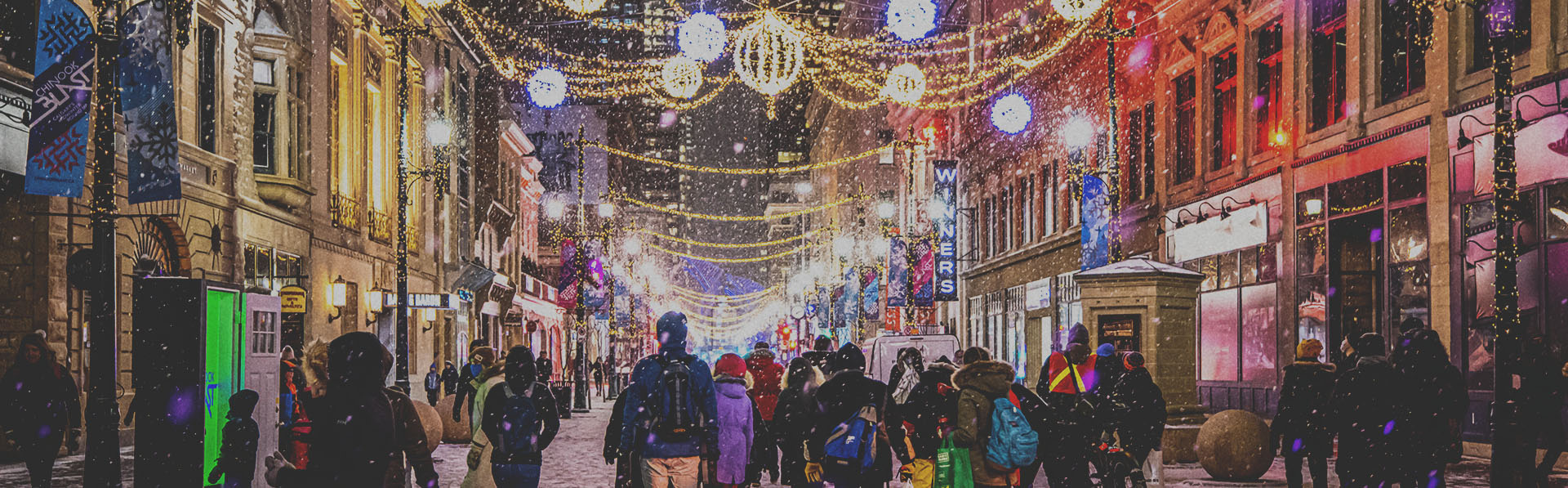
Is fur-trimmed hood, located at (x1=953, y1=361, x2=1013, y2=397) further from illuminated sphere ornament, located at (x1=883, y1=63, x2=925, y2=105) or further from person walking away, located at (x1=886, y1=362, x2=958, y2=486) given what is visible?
illuminated sphere ornament, located at (x1=883, y1=63, x2=925, y2=105)

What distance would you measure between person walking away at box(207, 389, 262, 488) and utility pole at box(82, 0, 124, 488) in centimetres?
433

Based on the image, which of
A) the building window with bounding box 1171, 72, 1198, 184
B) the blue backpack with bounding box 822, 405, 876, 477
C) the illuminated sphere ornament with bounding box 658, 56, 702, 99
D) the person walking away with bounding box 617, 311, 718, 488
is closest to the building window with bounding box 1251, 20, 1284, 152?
the building window with bounding box 1171, 72, 1198, 184

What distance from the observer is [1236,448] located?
51.8 ft

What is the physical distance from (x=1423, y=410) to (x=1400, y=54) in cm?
1285

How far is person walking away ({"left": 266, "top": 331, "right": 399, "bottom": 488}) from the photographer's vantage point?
22.6 feet

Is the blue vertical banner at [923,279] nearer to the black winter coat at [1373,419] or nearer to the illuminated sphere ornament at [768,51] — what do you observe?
the illuminated sphere ornament at [768,51]

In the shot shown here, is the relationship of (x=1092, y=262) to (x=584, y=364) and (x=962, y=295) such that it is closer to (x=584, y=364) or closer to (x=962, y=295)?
(x=584, y=364)

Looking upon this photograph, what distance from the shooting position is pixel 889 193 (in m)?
73.9

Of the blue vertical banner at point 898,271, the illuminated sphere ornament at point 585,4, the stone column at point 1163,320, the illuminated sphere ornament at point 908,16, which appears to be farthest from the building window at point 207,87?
the blue vertical banner at point 898,271

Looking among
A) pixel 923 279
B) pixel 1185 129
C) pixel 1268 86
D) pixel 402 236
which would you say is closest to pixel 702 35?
pixel 402 236

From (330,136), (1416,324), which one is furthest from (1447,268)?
(330,136)

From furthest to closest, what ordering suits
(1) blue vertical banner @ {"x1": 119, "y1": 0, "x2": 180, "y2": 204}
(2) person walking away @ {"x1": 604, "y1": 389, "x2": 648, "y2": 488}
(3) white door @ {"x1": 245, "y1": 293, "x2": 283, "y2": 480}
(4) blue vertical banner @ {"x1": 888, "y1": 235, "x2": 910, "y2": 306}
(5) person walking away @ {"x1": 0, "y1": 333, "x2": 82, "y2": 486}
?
1. (4) blue vertical banner @ {"x1": 888, "y1": 235, "x2": 910, "y2": 306}
2. (1) blue vertical banner @ {"x1": 119, "y1": 0, "x2": 180, "y2": 204}
3. (5) person walking away @ {"x1": 0, "y1": 333, "x2": 82, "y2": 486}
4. (3) white door @ {"x1": 245, "y1": 293, "x2": 283, "y2": 480}
5. (2) person walking away @ {"x1": 604, "y1": 389, "x2": 648, "y2": 488}

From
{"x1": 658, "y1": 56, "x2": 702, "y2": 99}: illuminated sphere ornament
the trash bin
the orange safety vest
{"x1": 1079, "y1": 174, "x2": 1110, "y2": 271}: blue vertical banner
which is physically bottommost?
the trash bin

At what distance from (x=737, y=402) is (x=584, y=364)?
2939 cm
